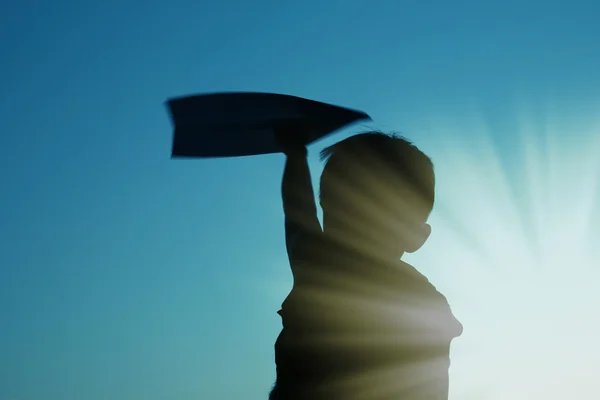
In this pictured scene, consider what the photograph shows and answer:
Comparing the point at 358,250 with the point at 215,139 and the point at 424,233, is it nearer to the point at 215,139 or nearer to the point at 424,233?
the point at 424,233

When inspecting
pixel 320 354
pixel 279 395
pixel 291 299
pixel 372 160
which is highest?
pixel 372 160

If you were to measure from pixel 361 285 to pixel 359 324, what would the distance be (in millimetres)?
161

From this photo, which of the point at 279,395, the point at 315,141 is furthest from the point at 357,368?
the point at 315,141

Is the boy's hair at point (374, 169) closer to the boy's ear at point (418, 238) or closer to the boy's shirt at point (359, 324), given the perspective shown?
the boy's ear at point (418, 238)

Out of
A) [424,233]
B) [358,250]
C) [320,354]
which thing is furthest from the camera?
[424,233]

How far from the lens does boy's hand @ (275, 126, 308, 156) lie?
2.81 m

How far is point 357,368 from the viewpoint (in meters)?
2.59

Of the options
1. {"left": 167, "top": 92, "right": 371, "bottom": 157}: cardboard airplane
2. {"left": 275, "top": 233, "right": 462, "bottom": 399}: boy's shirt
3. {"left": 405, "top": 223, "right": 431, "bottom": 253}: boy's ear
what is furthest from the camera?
{"left": 405, "top": 223, "right": 431, "bottom": 253}: boy's ear

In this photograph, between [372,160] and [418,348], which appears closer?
[418,348]

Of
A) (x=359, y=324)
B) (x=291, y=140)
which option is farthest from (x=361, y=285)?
(x=291, y=140)

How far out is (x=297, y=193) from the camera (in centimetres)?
284

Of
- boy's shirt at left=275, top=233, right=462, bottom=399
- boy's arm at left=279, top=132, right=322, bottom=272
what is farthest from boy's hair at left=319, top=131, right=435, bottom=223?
boy's shirt at left=275, top=233, right=462, bottom=399

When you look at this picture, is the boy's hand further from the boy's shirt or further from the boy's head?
the boy's shirt

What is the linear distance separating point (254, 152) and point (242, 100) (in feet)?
0.97
